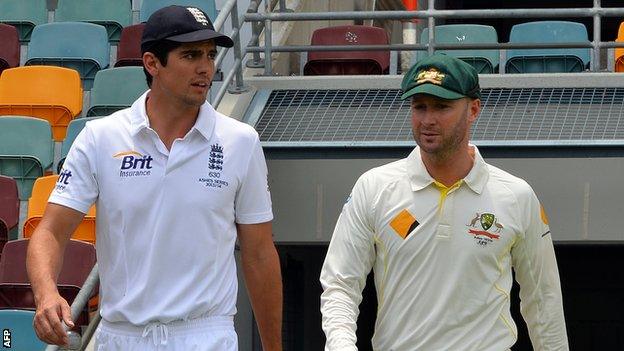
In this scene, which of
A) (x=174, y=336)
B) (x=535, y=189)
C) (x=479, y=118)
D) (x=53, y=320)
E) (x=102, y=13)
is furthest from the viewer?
(x=102, y=13)

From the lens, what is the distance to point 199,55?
14.1 ft

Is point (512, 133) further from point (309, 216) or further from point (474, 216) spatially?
point (474, 216)

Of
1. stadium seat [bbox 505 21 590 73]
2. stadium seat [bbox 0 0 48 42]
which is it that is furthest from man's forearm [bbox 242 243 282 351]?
stadium seat [bbox 0 0 48 42]

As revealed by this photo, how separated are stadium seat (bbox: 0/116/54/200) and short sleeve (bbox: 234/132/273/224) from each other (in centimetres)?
638

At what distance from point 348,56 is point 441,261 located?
22.9 ft

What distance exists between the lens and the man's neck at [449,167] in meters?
4.40

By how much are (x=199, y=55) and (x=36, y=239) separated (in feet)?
2.40

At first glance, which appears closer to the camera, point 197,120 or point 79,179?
point 79,179

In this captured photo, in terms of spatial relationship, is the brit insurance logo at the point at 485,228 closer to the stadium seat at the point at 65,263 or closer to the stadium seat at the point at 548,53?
the stadium seat at the point at 65,263

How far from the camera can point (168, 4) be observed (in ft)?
42.9

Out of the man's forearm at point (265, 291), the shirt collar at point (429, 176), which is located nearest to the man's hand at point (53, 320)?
the man's forearm at point (265, 291)

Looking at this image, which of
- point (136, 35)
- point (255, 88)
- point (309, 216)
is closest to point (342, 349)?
point (309, 216)

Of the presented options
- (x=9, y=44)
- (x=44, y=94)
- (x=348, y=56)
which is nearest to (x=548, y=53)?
(x=348, y=56)

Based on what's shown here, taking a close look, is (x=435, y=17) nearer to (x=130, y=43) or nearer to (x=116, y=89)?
(x=116, y=89)
